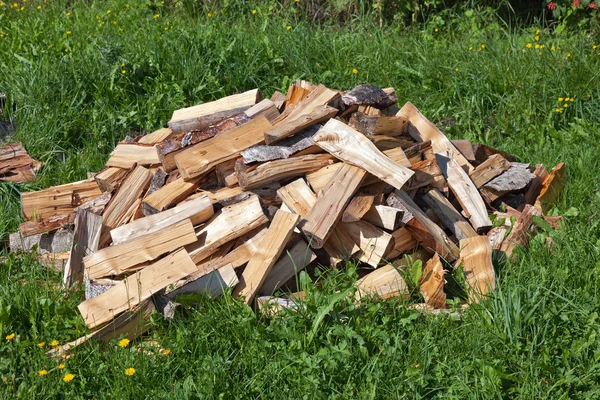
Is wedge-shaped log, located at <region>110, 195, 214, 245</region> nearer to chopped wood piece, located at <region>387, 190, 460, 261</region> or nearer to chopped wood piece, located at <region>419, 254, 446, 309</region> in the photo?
chopped wood piece, located at <region>387, 190, 460, 261</region>

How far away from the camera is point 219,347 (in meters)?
3.74

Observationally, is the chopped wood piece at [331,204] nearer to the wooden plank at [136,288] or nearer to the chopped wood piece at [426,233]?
the chopped wood piece at [426,233]

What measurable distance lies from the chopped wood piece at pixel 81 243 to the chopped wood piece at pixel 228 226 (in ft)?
2.16

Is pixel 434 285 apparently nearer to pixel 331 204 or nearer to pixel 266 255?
pixel 331 204

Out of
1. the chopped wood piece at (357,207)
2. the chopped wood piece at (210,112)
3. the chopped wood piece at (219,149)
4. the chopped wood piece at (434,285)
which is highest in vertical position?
the chopped wood piece at (219,149)

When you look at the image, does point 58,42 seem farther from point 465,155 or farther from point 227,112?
point 465,155

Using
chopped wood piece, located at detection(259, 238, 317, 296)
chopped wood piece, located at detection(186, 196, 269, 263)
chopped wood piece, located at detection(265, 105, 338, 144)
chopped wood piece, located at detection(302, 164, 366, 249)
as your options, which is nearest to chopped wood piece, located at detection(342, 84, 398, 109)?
chopped wood piece, located at detection(265, 105, 338, 144)

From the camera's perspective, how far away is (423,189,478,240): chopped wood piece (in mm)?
4754

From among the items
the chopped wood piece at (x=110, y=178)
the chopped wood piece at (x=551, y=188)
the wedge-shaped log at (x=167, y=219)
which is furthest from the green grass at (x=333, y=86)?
the chopped wood piece at (x=110, y=178)

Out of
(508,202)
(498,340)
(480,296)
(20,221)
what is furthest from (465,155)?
(20,221)

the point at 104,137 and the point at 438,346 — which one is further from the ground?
the point at 438,346

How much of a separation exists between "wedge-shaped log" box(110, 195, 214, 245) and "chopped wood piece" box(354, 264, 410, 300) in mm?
1006

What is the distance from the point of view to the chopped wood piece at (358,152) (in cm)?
434

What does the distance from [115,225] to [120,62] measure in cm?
239
